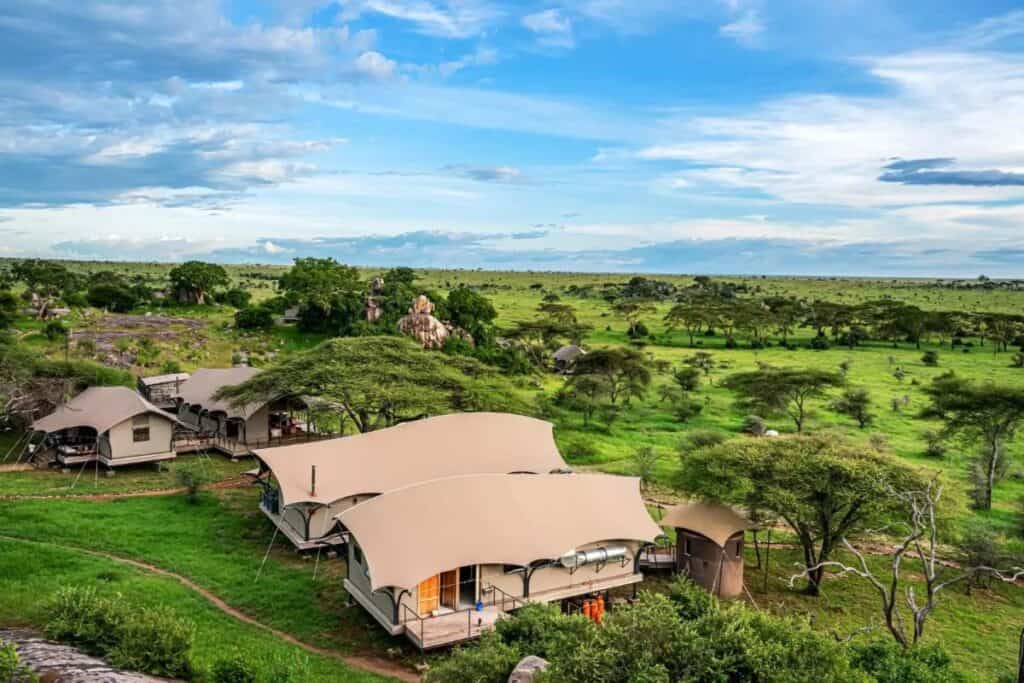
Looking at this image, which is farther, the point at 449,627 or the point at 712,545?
the point at 712,545

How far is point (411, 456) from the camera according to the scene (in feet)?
101

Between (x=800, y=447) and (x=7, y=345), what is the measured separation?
145 ft

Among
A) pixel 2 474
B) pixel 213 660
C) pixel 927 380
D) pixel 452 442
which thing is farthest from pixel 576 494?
pixel 927 380

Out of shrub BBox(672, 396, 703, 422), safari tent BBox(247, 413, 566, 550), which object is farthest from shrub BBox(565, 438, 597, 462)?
shrub BBox(672, 396, 703, 422)

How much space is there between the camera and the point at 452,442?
32250 mm

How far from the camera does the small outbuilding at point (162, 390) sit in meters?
49.4

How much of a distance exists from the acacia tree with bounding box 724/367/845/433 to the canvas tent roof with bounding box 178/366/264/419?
3369 centimetres

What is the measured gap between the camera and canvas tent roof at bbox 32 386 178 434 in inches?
1505

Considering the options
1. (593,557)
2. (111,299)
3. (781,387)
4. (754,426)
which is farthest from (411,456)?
(111,299)

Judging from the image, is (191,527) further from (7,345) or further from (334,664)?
(7,345)

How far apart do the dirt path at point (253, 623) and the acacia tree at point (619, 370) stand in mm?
40332

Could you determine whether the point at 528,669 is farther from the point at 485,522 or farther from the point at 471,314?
the point at 471,314

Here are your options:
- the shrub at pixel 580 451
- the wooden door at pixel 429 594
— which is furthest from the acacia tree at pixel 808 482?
the shrub at pixel 580 451

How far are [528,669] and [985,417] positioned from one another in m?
37.2
